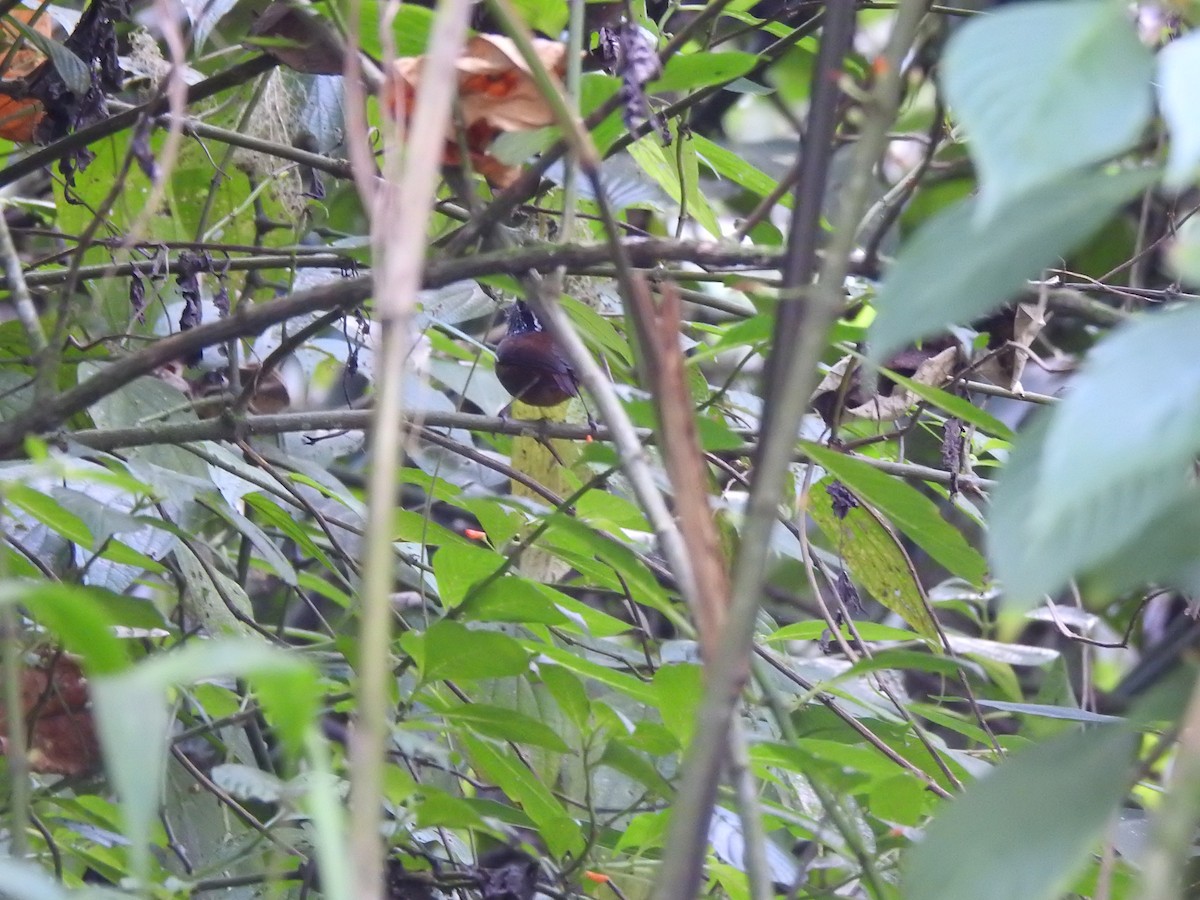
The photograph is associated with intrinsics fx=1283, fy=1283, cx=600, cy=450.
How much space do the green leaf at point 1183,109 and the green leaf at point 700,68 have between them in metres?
0.31

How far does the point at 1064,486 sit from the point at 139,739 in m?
0.19

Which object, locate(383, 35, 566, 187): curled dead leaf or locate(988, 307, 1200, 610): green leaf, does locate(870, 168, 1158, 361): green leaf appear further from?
locate(383, 35, 566, 187): curled dead leaf

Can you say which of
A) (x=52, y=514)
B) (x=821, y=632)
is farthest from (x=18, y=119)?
(x=821, y=632)

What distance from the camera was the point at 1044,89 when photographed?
289 millimetres

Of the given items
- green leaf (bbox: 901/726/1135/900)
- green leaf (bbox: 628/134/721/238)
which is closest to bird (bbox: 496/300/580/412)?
green leaf (bbox: 628/134/721/238)

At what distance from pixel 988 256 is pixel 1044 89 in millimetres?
41

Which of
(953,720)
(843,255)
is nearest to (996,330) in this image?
(953,720)

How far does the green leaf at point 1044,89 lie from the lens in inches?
10.9

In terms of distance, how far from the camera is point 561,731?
0.90m

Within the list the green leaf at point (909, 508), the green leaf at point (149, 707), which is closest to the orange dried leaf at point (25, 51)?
the green leaf at point (909, 508)

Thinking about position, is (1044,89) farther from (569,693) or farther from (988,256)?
(569,693)

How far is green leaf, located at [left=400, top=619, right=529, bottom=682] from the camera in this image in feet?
2.15

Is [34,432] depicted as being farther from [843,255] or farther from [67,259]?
[67,259]

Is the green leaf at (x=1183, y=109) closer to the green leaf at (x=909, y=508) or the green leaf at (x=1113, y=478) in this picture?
the green leaf at (x=1113, y=478)
